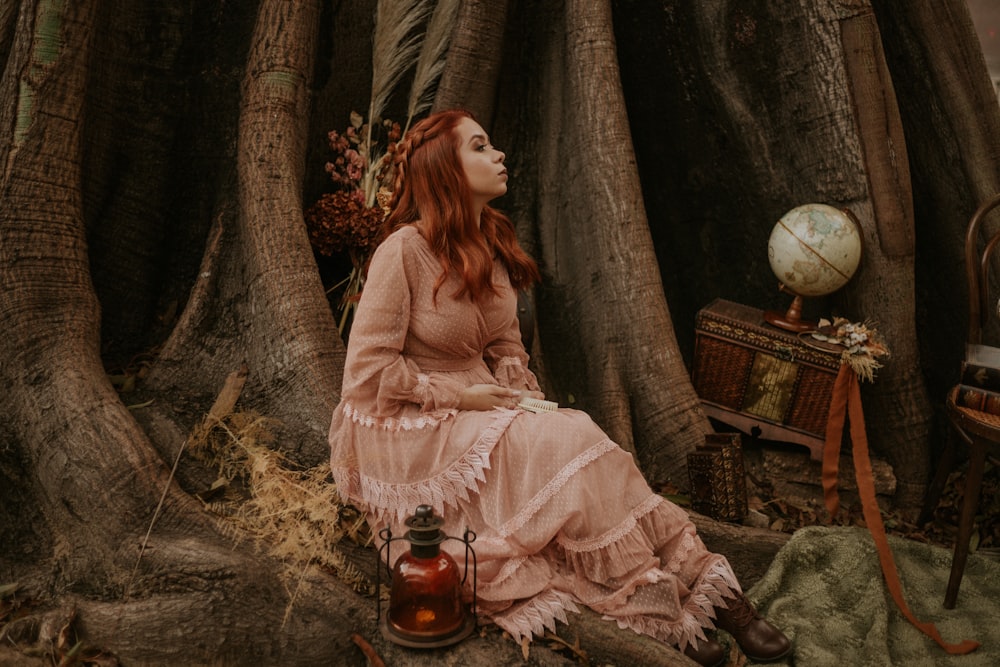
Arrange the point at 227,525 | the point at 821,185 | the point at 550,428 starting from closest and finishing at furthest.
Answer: the point at 550,428, the point at 227,525, the point at 821,185

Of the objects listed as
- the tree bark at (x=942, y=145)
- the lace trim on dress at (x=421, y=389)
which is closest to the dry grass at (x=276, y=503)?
the lace trim on dress at (x=421, y=389)

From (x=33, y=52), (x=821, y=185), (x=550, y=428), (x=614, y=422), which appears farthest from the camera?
(x=821, y=185)

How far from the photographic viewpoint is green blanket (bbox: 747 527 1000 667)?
295 centimetres

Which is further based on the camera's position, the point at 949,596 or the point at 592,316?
the point at 592,316

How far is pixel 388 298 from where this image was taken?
2.71 meters

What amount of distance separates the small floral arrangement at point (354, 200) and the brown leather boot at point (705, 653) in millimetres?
2024

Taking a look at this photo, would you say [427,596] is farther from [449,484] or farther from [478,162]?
[478,162]

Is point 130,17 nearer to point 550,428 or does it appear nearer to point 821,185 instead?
point 550,428

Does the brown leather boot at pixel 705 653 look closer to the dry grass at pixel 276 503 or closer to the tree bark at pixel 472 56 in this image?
the dry grass at pixel 276 503

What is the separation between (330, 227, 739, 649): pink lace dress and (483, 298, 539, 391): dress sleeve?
0.89ft

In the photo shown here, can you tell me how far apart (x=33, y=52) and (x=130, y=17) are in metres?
0.56

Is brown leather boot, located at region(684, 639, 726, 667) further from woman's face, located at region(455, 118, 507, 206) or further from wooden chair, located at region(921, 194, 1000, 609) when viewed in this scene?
woman's face, located at region(455, 118, 507, 206)

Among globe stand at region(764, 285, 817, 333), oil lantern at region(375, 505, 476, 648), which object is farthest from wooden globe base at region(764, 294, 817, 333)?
oil lantern at region(375, 505, 476, 648)

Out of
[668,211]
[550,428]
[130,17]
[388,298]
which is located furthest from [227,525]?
[668,211]
